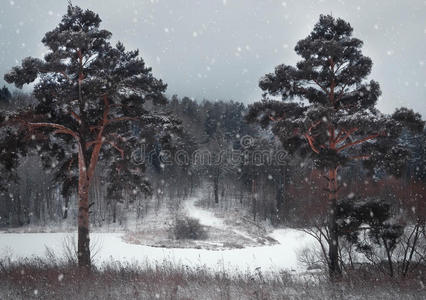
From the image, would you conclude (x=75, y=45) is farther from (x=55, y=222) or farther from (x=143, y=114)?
(x=55, y=222)

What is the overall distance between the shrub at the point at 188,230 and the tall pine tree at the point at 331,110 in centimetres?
2889

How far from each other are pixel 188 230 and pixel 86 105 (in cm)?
3169

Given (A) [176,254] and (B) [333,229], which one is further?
(A) [176,254]

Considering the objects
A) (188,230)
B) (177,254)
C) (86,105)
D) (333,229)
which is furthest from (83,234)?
(188,230)

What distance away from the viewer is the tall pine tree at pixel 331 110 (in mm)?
11591

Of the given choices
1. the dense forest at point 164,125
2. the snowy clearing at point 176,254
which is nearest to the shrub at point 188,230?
the snowy clearing at point 176,254

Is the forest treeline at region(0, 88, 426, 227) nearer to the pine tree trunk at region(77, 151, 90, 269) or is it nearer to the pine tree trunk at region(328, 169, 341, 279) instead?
the pine tree trunk at region(328, 169, 341, 279)

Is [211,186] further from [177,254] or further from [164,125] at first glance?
[164,125]

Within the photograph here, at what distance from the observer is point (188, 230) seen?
41.4m

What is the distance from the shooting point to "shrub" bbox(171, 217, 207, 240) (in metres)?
41.0

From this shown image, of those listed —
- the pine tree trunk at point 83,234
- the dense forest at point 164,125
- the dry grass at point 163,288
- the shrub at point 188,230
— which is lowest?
the shrub at point 188,230

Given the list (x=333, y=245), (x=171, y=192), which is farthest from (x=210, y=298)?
(x=171, y=192)

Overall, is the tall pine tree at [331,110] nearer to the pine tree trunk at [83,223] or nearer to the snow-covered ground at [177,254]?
the pine tree trunk at [83,223]

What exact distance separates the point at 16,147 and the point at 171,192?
50957mm
